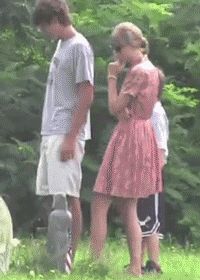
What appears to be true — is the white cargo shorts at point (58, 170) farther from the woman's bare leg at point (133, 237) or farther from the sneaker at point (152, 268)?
the sneaker at point (152, 268)

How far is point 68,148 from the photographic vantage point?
8.02 m

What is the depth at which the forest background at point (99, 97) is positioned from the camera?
1270 cm

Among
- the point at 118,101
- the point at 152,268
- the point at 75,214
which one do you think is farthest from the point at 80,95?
the point at 152,268

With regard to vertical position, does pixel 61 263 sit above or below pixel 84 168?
above

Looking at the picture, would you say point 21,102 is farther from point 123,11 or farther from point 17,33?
point 123,11

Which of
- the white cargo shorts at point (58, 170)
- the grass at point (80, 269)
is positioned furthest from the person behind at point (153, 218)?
the white cargo shorts at point (58, 170)

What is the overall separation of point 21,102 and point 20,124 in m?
0.28

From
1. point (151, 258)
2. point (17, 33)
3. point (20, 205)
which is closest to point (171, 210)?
point (20, 205)

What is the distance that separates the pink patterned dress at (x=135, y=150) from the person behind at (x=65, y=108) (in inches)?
13.2

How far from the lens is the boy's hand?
26.3ft

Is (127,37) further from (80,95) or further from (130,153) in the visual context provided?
(130,153)

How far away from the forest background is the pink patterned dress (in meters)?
3.95

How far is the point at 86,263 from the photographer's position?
8.29 m

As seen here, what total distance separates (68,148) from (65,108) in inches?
12.3
